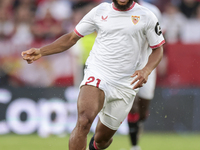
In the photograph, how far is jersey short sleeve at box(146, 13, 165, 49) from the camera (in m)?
5.82

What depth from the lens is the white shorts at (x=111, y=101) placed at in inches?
233

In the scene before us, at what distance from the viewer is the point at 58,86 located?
1068cm

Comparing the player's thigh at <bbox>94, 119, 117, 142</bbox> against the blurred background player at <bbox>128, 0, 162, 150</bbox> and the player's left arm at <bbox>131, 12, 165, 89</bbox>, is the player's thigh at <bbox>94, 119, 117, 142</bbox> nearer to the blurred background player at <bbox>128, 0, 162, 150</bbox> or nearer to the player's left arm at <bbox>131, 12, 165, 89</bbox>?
the player's left arm at <bbox>131, 12, 165, 89</bbox>

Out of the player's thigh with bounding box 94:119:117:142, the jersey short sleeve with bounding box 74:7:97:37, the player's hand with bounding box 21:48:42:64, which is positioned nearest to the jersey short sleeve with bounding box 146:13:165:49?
the jersey short sleeve with bounding box 74:7:97:37

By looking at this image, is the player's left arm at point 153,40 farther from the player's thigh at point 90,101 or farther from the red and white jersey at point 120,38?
the player's thigh at point 90,101

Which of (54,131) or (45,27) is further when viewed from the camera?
(45,27)

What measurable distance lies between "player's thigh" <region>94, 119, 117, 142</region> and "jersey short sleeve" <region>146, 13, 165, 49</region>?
4.28ft

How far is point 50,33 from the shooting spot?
38.4 feet

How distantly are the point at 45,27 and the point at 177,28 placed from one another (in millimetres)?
3664

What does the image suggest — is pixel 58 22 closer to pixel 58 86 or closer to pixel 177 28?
pixel 58 86

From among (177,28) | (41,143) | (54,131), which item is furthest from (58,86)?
(177,28)

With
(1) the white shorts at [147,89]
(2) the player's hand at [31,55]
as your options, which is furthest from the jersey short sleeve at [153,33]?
(1) the white shorts at [147,89]

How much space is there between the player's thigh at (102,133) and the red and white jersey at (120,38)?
0.65m

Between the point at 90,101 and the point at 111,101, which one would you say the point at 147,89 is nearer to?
the point at 111,101
